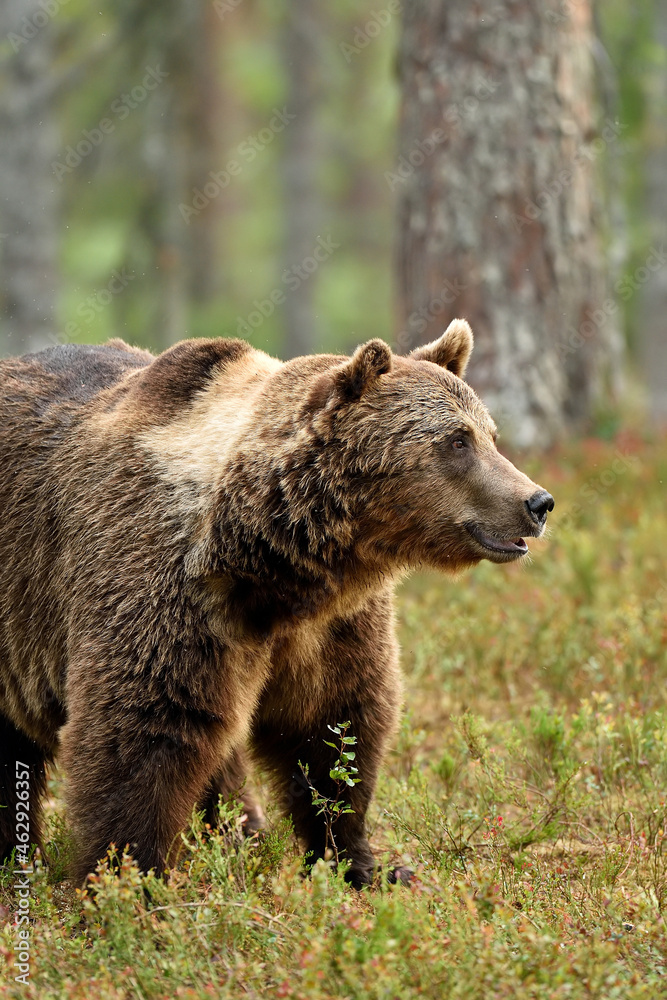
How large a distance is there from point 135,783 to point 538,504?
1.57m

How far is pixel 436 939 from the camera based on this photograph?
3188 mm

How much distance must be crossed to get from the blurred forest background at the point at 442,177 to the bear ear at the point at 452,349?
237cm

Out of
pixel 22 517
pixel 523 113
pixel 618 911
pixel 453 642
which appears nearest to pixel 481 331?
pixel 523 113

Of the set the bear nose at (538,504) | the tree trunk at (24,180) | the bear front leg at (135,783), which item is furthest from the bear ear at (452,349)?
the tree trunk at (24,180)

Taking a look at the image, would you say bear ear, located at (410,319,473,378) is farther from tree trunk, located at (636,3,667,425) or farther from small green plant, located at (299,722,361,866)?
tree trunk, located at (636,3,667,425)

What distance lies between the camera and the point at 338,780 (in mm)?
4168

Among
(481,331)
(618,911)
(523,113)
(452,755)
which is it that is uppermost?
(523,113)

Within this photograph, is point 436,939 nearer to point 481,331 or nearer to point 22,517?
point 22,517

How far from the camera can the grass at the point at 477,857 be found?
308cm

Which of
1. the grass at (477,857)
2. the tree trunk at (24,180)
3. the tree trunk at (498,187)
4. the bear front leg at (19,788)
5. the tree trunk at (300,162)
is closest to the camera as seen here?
the grass at (477,857)

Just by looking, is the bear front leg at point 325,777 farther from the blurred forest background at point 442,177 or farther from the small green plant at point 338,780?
the blurred forest background at point 442,177

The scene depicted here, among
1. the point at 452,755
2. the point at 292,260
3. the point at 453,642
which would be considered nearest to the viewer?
the point at 452,755

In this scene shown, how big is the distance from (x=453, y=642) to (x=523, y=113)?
5.17 meters

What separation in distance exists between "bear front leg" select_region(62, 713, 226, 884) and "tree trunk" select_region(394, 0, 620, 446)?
20.8ft
